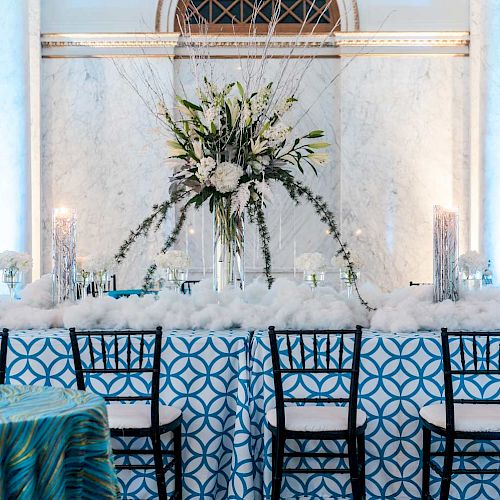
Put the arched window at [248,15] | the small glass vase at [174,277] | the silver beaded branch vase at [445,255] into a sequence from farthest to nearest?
the arched window at [248,15] → the small glass vase at [174,277] → the silver beaded branch vase at [445,255]

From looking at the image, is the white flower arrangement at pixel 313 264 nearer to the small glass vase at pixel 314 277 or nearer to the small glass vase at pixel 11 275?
the small glass vase at pixel 314 277

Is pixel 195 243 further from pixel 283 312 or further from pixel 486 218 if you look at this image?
pixel 283 312

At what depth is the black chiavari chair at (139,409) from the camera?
2.82 meters

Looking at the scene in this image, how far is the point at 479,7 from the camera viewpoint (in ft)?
26.4

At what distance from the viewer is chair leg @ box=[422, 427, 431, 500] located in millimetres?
3008

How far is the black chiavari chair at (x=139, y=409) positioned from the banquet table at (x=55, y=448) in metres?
0.75

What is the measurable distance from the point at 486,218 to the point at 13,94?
16.2 ft

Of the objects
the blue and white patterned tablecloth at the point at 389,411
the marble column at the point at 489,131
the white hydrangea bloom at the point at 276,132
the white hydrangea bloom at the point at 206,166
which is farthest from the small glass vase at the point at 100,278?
the marble column at the point at 489,131

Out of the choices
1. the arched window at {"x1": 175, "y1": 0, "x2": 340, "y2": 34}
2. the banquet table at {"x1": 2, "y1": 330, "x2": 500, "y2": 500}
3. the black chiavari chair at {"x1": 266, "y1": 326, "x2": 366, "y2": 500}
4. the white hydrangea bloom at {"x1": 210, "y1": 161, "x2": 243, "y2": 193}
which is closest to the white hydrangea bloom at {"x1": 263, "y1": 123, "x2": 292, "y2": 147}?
the white hydrangea bloom at {"x1": 210, "y1": 161, "x2": 243, "y2": 193}

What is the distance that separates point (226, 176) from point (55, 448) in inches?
83.3

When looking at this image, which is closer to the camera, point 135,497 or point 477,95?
point 135,497

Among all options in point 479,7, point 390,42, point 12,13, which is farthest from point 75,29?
point 479,7

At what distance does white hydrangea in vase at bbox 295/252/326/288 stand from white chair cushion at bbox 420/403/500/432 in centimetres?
138

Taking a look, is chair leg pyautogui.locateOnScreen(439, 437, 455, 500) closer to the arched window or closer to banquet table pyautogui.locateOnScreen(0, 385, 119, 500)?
banquet table pyautogui.locateOnScreen(0, 385, 119, 500)
